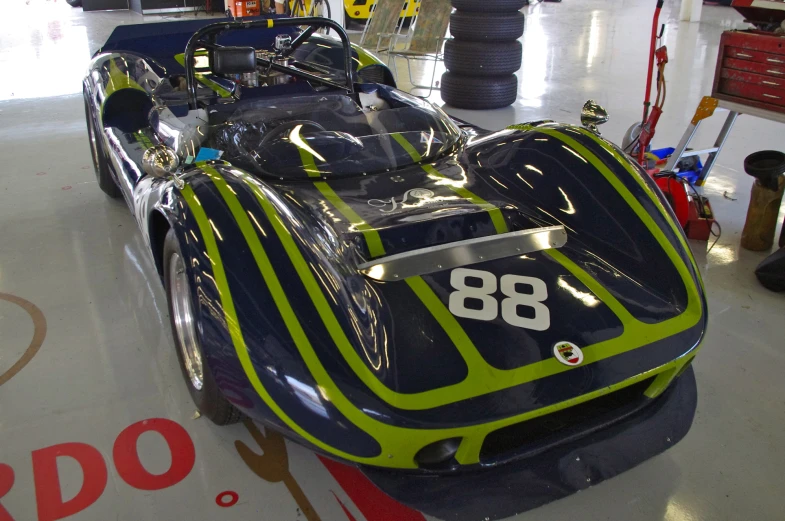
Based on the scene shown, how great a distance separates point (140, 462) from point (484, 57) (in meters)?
4.26

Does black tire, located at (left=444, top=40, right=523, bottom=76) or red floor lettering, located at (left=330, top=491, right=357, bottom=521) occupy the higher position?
black tire, located at (left=444, top=40, right=523, bottom=76)

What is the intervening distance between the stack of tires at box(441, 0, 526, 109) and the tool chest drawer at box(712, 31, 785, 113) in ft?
6.77

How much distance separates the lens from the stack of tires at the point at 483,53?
508cm

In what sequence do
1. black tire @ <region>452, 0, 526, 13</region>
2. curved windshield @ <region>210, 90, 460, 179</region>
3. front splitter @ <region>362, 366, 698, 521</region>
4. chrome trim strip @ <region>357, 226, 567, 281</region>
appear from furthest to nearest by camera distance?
black tire @ <region>452, 0, 526, 13</region>
curved windshield @ <region>210, 90, 460, 179</region>
chrome trim strip @ <region>357, 226, 567, 281</region>
front splitter @ <region>362, 366, 698, 521</region>

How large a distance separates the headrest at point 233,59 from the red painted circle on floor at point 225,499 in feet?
5.72

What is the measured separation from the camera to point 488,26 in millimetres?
5086

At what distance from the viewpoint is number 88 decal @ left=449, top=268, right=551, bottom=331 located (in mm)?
1566

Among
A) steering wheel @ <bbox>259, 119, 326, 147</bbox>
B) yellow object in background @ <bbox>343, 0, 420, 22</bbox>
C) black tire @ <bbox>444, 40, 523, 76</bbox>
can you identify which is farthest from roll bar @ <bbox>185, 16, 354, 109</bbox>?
yellow object in background @ <bbox>343, 0, 420, 22</bbox>

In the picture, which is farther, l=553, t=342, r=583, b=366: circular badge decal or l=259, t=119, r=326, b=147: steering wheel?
l=259, t=119, r=326, b=147: steering wheel

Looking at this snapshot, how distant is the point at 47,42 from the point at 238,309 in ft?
30.4

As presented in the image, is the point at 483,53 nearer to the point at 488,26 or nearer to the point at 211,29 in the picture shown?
the point at 488,26

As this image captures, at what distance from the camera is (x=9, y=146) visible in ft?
14.6

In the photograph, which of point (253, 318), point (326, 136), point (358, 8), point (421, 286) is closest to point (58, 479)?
point (253, 318)

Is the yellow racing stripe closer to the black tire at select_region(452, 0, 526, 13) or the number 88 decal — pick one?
the number 88 decal
